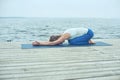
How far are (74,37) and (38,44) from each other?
0.81 m

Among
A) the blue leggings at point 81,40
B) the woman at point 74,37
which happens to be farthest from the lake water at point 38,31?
the blue leggings at point 81,40

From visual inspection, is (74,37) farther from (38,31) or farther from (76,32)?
(38,31)

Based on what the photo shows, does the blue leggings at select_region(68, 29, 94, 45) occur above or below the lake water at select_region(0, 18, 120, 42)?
above

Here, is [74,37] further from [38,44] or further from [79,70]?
[79,70]

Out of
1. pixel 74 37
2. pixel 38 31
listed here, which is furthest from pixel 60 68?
pixel 38 31

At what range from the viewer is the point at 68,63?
9.54 ft

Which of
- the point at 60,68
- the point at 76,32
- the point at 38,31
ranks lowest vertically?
the point at 38,31

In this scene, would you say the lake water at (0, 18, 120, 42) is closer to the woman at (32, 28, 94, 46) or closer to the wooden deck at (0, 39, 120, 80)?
the woman at (32, 28, 94, 46)

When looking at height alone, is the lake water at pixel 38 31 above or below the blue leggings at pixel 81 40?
below

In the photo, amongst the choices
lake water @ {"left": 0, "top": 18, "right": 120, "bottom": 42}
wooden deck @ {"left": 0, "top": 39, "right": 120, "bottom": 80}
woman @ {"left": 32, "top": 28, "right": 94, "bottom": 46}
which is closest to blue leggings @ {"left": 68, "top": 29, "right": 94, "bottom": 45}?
woman @ {"left": 32, "top": 28, "right": 94, "bottom": 46}

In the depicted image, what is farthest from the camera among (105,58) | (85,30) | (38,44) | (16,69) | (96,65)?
(85,30)

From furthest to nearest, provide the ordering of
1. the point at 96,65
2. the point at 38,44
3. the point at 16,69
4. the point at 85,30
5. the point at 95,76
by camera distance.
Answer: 1. the point at 85,30
2. the point at 38,44
3. the point at 96,65
4. the point at 16,69
5. the point at 95,76

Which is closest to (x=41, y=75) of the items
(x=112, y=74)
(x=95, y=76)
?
(x=95, y=76)

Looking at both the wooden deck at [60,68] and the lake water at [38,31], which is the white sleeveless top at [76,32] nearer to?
the wooden deck at [60,68]
